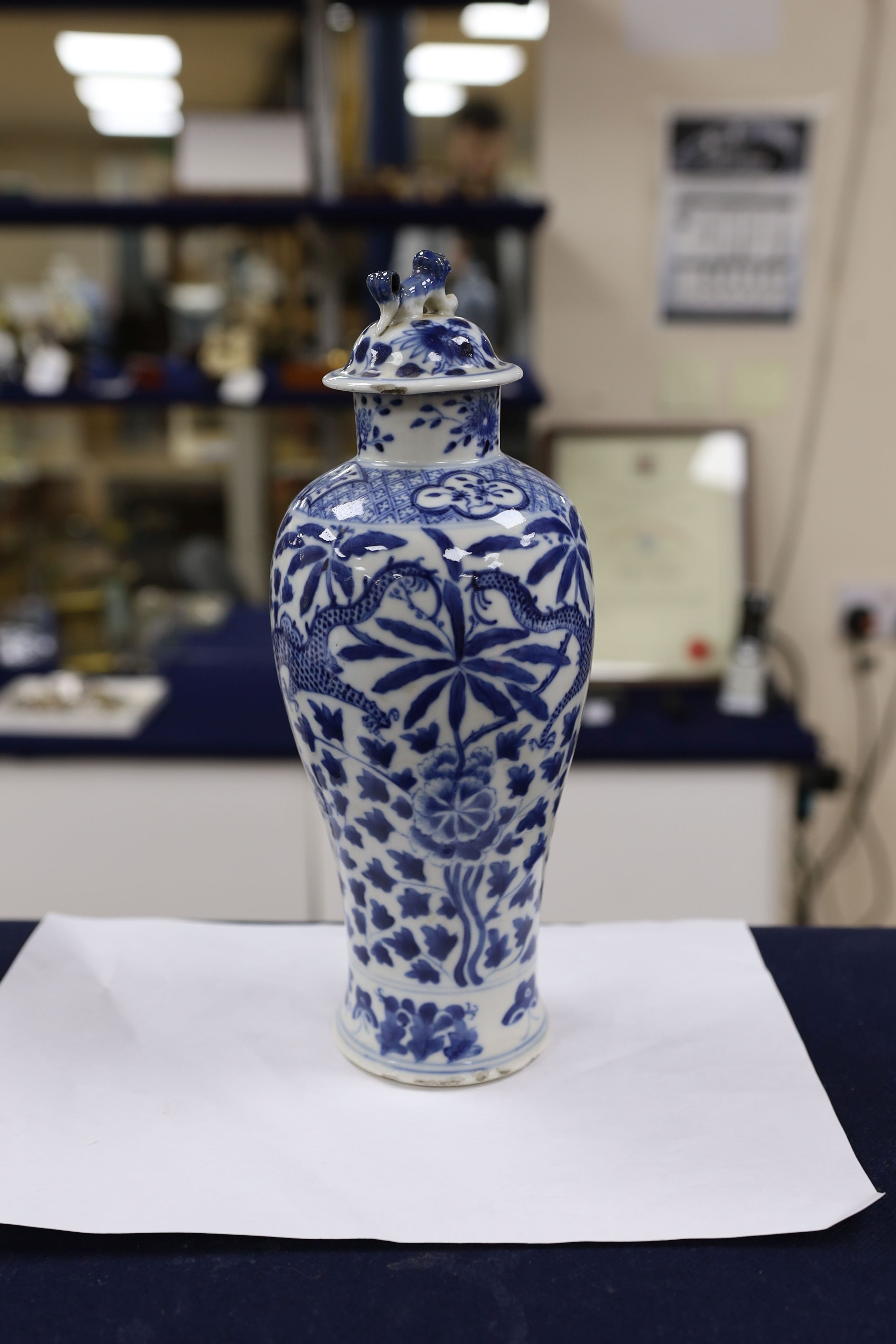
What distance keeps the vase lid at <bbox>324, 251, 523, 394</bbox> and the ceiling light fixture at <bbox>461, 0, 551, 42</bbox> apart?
57.7 inches

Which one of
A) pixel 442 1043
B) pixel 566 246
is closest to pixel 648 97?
pixel 566 246

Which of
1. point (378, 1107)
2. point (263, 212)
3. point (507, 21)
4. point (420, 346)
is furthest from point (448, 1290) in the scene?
point (507, 21)

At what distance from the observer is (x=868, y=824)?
2402 mm

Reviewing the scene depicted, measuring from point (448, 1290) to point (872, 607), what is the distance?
1927mm

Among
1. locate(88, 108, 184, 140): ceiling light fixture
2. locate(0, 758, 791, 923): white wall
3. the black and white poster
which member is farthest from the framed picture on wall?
locate(88, 108, 184, 140): ceiling light fixture

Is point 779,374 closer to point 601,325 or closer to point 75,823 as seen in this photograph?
point 601,325

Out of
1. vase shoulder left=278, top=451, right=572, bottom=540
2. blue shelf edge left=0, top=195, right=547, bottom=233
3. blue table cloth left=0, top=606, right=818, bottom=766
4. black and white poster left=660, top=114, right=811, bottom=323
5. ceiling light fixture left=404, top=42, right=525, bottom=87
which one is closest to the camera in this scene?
vase shoulder left=278, top=451, right=572, bottom=540

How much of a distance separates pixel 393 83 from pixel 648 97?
49cm

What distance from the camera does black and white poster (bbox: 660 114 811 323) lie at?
212 centimetres

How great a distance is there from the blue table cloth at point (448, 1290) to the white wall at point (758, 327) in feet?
5.64

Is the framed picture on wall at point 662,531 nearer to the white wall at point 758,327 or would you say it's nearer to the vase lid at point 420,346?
the white wall at point 758,327

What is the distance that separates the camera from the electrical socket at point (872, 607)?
232 cm

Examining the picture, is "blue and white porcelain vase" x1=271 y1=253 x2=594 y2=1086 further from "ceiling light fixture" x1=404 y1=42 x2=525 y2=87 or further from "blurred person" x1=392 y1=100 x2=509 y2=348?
"ceiling light fixture" x1=404 y1=42 x2=525 y2=87

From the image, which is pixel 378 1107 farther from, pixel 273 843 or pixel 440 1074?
pixel 273 843
